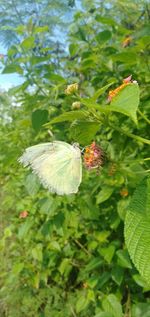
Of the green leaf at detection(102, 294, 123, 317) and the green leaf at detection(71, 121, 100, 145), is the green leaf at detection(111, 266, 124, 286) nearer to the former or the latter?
the green leaf at detection(102, 294, 123, 317)

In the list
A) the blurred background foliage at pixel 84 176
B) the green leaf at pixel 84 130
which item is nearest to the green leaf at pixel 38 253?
the blurred background foliage at pixel 84 176

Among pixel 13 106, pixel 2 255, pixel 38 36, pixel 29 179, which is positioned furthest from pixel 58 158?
pixel 13 106

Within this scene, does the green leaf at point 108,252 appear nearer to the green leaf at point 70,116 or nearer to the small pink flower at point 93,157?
the small pink flower at point 93,157

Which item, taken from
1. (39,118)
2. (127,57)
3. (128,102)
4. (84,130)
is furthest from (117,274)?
(128,102)

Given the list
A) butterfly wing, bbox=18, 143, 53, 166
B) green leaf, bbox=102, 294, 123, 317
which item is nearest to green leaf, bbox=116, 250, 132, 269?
green leaf, bbox=102, 294, 123, 317

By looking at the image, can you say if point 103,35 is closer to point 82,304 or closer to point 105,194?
point 105,194

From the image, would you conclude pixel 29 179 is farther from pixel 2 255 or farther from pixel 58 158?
pixel 2 255
